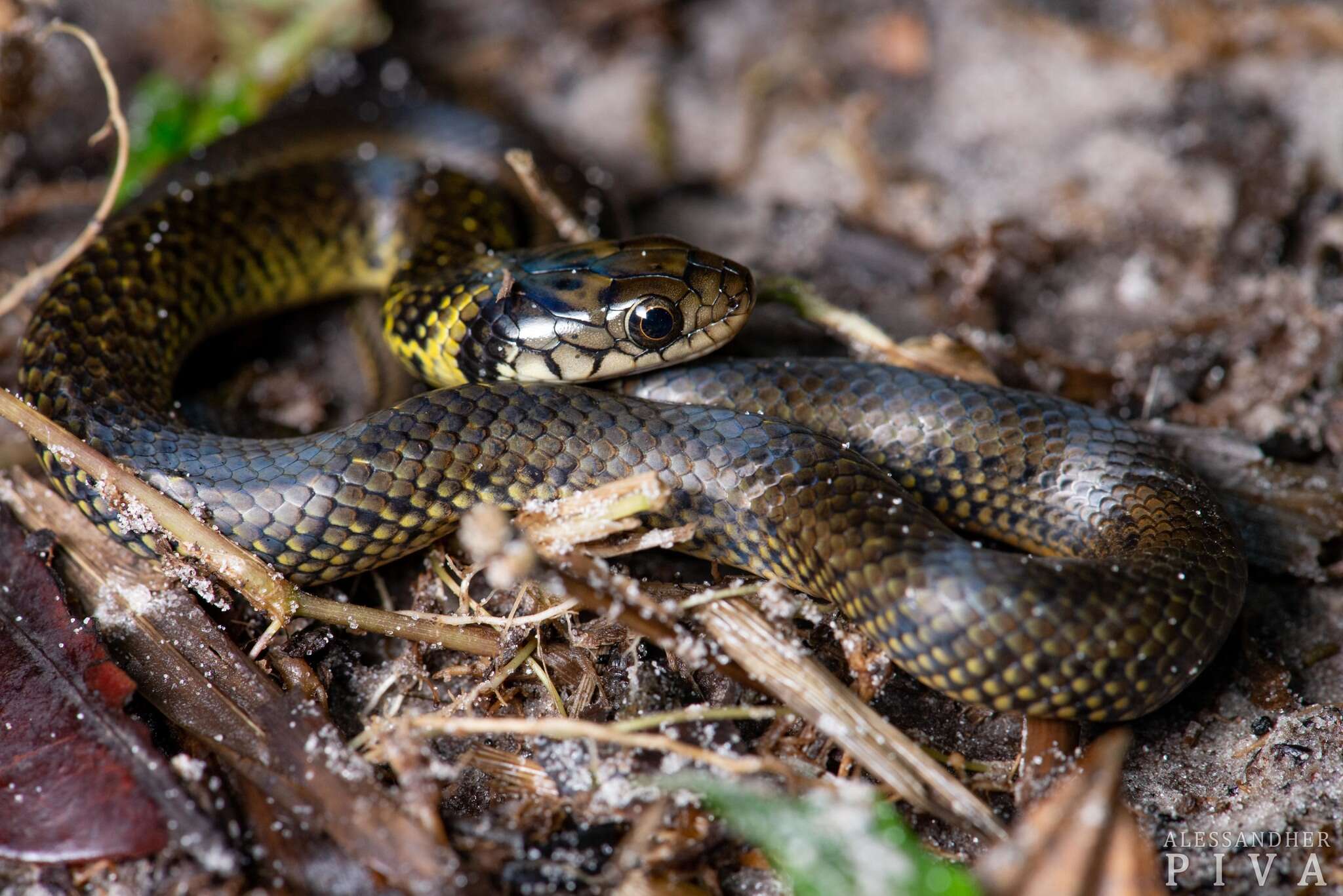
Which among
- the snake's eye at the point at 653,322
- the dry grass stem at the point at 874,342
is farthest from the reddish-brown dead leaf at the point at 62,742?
the dry grass stem at the point at 874,342

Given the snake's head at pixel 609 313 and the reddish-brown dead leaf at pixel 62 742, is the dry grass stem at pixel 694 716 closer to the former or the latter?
the reddish-brown dead leaf at pixel 62 742

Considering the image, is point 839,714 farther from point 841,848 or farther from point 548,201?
point 548,201

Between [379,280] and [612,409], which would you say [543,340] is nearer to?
[612,409]

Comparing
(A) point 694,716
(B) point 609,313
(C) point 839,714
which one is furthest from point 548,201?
(C) point 839,714

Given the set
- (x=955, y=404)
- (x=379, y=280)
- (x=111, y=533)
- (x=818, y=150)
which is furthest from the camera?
(x=818, y=150)

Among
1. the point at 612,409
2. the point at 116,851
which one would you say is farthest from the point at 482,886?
the point at 612,409

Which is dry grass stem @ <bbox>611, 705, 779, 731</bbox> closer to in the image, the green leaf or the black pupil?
the green leaf
